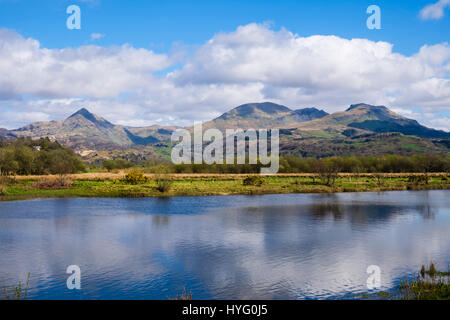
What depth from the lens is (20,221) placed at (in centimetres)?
3503

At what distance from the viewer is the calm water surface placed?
1808cm

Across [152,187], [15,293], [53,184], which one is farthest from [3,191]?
[15,293]

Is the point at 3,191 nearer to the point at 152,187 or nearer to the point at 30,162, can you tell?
the point at 152,187

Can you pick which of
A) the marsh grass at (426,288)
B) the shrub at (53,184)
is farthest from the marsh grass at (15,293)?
the shrub at (53,184)

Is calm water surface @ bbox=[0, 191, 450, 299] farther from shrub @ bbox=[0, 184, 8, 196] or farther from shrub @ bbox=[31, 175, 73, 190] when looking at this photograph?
shrub @ bbox=[31, 175, 73, 190]

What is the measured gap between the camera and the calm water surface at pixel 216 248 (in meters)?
18.1

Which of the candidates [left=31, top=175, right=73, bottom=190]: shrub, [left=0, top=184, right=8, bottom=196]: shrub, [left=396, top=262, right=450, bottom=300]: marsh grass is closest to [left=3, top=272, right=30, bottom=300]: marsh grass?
[left=396, top=262, right=450, bottom=300]: marsh grass

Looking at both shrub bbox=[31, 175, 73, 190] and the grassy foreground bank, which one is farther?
shrub bbox=[31, 175, 73, 190]

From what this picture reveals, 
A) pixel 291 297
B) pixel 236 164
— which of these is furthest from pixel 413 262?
pixel 236 164

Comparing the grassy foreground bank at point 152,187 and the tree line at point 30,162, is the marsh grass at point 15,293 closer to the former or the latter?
the grassy foreground bank at point 152,187

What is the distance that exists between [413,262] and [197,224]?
18.0m

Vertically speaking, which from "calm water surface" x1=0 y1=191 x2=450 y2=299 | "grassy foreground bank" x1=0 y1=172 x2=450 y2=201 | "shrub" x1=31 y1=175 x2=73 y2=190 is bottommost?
"calm water surface" x1=0 y1=191 x2=450 y2=299

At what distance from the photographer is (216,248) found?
83.4 feet

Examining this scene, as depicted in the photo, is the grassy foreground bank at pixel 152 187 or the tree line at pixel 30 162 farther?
the tree line at pixel 30 162
